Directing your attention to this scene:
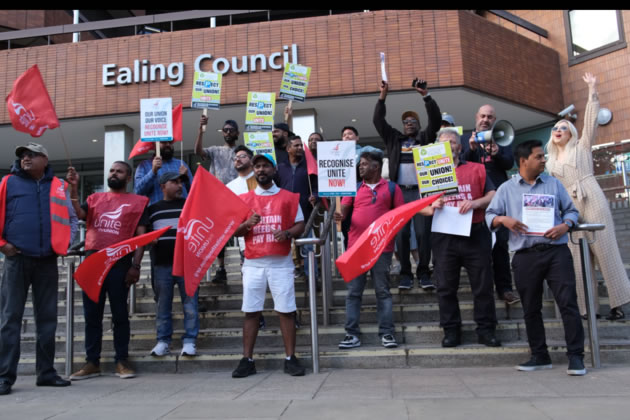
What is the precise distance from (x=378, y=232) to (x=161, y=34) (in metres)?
10.8

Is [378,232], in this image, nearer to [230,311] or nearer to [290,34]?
[230,311]

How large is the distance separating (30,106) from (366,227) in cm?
378

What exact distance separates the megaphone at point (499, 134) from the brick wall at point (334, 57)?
6.65 metres

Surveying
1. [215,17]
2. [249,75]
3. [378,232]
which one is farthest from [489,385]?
[215,17]

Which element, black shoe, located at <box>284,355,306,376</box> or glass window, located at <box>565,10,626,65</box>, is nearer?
black shoe, located at <box>284,355,306,376</box>

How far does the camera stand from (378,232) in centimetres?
526

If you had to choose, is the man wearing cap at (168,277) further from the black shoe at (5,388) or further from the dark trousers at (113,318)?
the black shoe at (5,388)

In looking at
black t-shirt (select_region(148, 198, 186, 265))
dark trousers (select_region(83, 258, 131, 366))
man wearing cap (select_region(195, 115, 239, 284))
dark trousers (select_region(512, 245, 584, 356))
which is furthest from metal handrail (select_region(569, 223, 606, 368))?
dark trousers (select_region(83, 258, 131, 366))

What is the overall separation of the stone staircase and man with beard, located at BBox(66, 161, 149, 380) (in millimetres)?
284

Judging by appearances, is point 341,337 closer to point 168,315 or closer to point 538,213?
point 168,315

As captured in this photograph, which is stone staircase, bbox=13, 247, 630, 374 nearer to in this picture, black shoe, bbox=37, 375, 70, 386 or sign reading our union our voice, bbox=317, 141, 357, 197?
black shoe, bbox=37, 375, 70, 386

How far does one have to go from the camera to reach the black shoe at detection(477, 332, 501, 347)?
17.7ft

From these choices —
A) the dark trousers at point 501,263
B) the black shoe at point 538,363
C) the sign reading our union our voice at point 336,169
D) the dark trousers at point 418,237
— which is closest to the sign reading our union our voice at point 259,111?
the sign reading our union our voice at point 336,169

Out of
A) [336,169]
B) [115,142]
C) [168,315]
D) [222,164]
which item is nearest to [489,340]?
[336,169]
